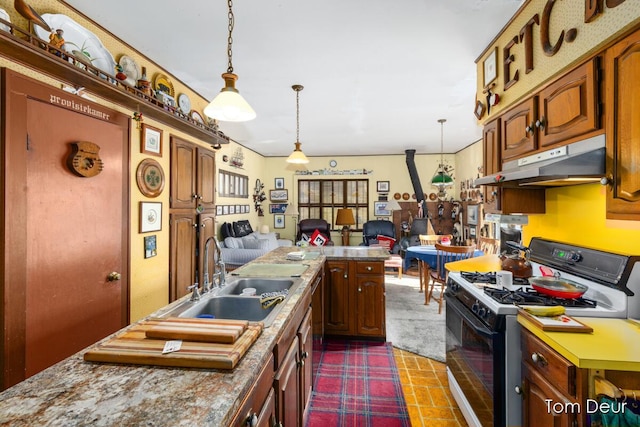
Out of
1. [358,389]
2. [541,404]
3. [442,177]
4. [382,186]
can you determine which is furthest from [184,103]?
[382,186]

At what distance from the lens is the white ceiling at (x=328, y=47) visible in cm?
195

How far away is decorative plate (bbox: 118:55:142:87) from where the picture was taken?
2.34 m

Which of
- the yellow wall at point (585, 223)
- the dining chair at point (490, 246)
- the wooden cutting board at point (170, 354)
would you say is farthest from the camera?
the dining chair at point (490, 246)

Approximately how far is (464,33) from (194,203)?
2977mm

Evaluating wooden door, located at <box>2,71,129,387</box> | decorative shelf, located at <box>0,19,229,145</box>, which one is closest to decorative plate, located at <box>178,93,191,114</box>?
decorative shelf, located at <box>0,19,229,145</box>

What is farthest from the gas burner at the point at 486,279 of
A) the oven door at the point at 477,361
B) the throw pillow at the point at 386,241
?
the throw pillow at the point at 386,241

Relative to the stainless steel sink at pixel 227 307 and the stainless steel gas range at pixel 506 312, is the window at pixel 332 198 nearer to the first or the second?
the stainless steel gas range at pixel 506 312

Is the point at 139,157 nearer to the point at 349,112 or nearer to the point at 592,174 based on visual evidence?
the point at 349,112

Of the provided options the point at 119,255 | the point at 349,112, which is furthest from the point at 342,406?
the point at 349,112

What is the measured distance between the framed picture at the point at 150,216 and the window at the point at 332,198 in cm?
505

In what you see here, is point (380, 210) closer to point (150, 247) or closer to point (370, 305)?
point (370, 305)

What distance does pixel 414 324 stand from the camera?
346 centimetres

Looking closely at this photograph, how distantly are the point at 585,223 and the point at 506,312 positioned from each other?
93 cm

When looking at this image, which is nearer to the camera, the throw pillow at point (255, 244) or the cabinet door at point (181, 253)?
the cabinet door at point (181, 253)
